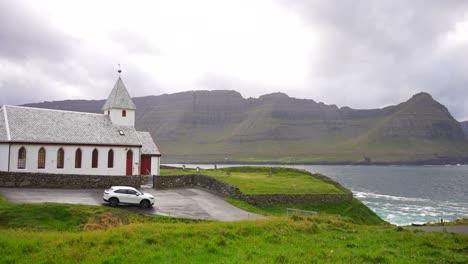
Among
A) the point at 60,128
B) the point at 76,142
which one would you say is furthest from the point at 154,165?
the point at 60,128

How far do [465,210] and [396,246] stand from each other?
5726cm

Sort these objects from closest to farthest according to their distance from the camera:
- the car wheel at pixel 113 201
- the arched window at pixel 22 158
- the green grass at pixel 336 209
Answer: the car wheel at pixel 113 201 < the green grass at pixel 336 209 < the arched window at pixel 22 158

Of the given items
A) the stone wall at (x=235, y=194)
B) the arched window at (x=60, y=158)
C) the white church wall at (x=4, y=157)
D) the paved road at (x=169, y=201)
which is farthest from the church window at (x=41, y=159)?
the stone wall at (x=235, y=194)

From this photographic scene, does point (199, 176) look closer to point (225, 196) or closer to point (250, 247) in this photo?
point (225, 196)

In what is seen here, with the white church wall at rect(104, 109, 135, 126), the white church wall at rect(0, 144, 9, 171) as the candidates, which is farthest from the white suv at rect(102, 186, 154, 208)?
the white church wall at rect(104, 109, 135, 126)

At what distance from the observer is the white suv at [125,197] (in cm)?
3331

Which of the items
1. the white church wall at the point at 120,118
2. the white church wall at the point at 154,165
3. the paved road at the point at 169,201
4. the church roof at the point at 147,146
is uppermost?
the white church wall at the point at 120,118

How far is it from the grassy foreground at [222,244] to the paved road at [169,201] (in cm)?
697

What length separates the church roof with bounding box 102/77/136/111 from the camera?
57059 millimetres

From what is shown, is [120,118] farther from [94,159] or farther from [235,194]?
[235,194]

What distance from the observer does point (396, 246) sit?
1983cm

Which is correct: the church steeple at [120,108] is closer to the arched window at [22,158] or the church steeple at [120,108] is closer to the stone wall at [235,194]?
the arched window at [22,158]

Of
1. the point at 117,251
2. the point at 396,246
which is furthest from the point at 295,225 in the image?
the point at 117,251

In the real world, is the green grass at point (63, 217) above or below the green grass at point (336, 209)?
above
